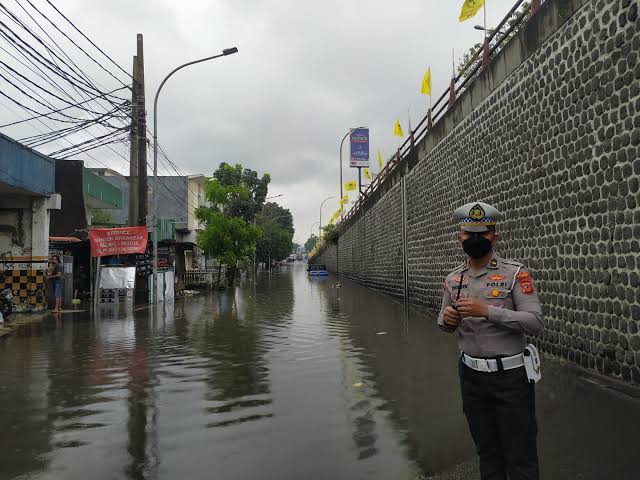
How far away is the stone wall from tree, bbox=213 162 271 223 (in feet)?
66.0

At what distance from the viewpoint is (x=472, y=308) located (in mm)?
2715

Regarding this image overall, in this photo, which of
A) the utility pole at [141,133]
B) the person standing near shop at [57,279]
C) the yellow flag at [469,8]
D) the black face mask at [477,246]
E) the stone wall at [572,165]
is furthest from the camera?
the utility pole at [141,133]

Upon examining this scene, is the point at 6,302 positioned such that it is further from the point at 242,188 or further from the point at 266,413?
the point at 242,188

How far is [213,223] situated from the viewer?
27375 mm

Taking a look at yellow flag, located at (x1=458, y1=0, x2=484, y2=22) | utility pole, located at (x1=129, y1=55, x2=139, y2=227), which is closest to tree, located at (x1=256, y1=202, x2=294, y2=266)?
utility pole, located at (x1=129, y1=55, x2=139, y2=227)

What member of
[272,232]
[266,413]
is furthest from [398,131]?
[272,232]

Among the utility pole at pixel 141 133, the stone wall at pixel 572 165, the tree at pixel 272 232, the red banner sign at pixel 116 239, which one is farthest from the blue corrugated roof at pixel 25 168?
the tree at pixel 272 232

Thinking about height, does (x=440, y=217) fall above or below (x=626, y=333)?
above

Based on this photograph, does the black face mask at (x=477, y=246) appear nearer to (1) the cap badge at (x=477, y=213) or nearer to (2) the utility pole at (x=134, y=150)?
(1) the cap badge at (x=477, y=213)

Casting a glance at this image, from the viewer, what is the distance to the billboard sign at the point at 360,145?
124ft

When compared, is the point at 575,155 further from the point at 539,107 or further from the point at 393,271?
the point at 393,271

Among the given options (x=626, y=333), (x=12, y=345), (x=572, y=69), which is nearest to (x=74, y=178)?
(x=12, y=345)

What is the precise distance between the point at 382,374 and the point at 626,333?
9.75 ft

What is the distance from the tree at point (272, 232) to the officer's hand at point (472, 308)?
36.8 m
